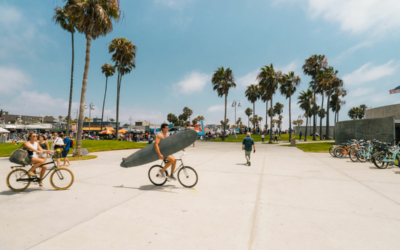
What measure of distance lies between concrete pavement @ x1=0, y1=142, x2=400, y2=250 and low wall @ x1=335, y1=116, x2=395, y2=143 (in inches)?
537

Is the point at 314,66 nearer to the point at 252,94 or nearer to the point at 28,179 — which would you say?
the point at 252,94

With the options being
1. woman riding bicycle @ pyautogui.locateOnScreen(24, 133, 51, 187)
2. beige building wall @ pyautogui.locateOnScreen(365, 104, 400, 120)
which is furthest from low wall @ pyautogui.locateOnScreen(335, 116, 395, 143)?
woman riding bicycle @ pyautogui.locateOnScreen(24, 133, 51, 187)

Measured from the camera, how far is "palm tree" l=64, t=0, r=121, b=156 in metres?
12.3

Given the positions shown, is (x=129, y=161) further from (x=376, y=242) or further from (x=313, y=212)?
(x=376, y=242)

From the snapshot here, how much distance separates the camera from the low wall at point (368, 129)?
1662 centimetres

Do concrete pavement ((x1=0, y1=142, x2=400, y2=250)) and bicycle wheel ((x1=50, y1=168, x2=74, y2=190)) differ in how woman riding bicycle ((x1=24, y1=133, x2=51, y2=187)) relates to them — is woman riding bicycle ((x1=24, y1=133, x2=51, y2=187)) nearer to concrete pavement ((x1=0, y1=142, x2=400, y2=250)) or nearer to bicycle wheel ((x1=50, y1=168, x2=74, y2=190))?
Result: bicycle wheel ((x1=50, y1=168, x2=74, y2=190))

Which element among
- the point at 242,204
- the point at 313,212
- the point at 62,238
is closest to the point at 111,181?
the point at 62,238

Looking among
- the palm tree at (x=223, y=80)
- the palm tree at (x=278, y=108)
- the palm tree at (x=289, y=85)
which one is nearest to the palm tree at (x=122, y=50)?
the palm tree at (x=223, y=80)

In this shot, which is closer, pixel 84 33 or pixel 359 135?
pixel 84 33

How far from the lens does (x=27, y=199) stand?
4.82 meters

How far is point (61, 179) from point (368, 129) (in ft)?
79.2

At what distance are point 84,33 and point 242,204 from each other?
14.8 m

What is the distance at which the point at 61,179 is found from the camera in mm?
5652

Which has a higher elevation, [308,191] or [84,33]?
[84,33]
